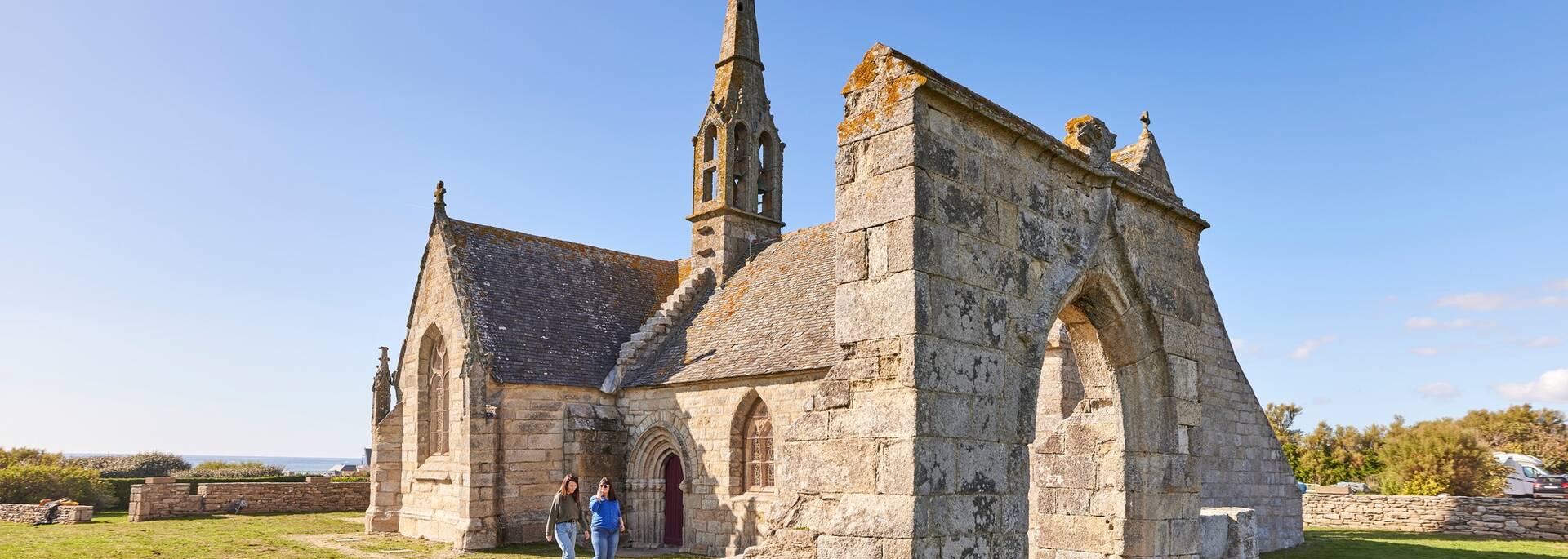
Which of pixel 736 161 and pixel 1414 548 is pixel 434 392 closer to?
pixel 736 161

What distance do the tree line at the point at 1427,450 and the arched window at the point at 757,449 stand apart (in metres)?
9.62

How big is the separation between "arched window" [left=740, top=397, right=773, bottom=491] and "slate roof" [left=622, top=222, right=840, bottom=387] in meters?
0.73

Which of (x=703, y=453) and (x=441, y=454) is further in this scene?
(x=441, y=454)

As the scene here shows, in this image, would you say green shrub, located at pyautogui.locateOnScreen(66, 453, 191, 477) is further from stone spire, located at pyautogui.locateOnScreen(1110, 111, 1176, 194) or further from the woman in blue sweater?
stone spire, located at pyautogui.locateOnScreen(1110, 111, 1176, 194)

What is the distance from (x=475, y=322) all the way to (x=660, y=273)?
5.55 meters

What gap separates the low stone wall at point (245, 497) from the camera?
21.7m

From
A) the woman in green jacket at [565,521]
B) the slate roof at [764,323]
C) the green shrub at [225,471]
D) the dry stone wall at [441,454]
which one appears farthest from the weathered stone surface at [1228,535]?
the green shrub at [225,471]

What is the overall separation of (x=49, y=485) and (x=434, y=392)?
11.1 meters

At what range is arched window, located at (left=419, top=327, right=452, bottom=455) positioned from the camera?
18812 millimetres

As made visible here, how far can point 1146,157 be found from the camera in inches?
581

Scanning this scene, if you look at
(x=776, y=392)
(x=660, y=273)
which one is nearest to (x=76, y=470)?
(x=660, y=273)

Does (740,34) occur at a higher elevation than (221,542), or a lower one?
higher

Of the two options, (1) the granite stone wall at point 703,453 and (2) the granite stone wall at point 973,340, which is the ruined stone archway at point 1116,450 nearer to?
(2) the granite stone wall at point 973,340

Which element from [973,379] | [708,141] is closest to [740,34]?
[708,141]
